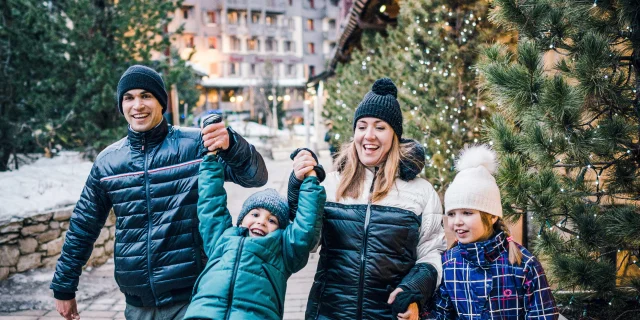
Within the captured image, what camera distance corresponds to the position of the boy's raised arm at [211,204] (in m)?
2.44

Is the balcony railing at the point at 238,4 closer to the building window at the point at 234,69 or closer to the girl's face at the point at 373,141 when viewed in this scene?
the building window at the point at 234,69

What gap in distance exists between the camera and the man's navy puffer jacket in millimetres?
2619

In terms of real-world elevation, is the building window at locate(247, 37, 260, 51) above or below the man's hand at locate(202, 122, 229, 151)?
above

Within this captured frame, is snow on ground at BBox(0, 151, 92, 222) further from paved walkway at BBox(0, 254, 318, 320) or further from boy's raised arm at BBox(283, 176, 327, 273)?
boy's raised arm at BBox(283, 176, 327, 273)

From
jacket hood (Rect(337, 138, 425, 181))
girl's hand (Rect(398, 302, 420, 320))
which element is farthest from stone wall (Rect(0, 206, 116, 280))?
girl's hand (Rect(398, 302, 420, 320))

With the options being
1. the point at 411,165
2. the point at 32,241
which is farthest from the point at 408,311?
the point at 32,241

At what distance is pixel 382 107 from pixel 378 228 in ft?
1.97

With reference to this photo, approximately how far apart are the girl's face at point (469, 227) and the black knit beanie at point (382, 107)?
1.71 ft

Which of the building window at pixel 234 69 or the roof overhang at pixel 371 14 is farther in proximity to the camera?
the building window at pixel 234 69

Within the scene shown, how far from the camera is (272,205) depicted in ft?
8.19

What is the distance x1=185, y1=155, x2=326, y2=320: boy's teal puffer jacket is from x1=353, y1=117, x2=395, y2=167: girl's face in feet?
1.05

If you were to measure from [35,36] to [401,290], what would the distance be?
9751mm

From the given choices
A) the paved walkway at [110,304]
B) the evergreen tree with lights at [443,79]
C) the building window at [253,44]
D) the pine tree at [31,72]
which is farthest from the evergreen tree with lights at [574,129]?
the building window at [253,44]

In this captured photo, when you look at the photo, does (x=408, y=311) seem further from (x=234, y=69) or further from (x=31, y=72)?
(x=234, y=69)
